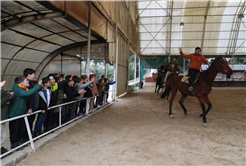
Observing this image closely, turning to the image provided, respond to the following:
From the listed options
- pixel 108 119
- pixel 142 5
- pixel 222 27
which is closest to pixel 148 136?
pixel 108 119

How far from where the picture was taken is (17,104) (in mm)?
2965

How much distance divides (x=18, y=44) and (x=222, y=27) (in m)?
19.4

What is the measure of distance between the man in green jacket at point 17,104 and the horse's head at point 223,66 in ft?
14.4

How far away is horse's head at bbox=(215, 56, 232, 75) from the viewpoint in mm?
4840

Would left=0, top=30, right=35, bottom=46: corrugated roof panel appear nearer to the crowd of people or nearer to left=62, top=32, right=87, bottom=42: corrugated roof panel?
→ left=62, top=32, right=87, bottom=42: corrugated roof panel

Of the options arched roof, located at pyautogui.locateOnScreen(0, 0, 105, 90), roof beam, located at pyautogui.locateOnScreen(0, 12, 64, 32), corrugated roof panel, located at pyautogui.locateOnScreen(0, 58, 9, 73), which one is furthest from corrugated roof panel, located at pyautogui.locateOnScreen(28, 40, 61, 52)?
roof beam, located at pyautogui.locateOnScreen(0, 12, 64, 32)

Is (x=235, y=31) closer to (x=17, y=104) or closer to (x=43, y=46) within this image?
(x=43, y=46)

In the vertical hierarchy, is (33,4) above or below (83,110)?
above

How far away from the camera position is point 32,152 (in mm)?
3074

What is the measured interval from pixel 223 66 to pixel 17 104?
480 cm

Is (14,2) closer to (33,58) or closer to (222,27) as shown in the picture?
(33,58)

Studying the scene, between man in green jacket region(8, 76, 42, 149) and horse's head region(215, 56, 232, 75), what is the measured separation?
4.39 metres

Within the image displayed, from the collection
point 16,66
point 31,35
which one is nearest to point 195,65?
point 31,35

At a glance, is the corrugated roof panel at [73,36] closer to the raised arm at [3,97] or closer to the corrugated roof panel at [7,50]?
the corrugated roof panel at [7,50]
